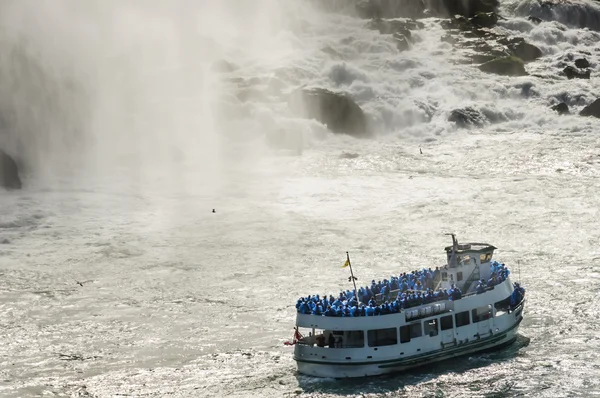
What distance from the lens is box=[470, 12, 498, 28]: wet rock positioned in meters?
120

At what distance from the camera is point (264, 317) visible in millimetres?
48031

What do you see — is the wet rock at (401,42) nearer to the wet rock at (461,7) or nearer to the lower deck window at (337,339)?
the wet rock at (461,7)

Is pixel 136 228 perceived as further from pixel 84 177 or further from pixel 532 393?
pixel 532 393

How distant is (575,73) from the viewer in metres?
103

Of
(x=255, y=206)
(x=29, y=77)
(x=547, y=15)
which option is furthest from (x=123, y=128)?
(x=547, y=15)

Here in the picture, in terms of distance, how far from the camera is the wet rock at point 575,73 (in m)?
102

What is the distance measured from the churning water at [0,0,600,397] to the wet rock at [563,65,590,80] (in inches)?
48.8

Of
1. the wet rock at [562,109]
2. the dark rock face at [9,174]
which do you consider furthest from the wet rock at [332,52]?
the dark rock face at [9,174]

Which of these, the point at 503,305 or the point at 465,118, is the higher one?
the point at 465,118

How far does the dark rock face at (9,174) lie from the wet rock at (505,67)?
52372 millimetres

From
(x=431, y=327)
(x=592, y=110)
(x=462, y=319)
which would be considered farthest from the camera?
(x=592, y=110)

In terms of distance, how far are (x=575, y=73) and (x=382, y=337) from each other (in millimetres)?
69729

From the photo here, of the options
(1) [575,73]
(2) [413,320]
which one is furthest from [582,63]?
(2) [413,320]

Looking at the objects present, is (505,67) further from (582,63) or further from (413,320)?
(413,320)
